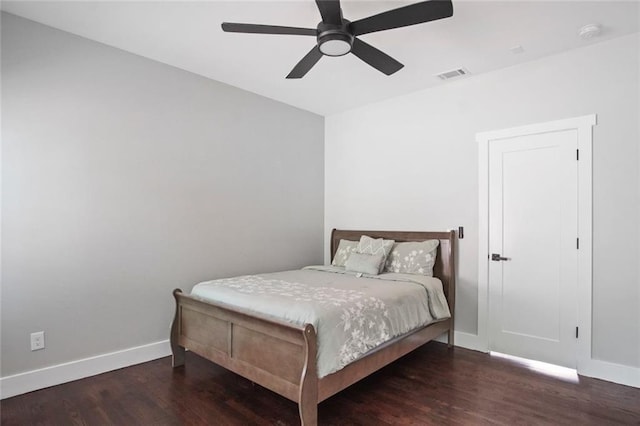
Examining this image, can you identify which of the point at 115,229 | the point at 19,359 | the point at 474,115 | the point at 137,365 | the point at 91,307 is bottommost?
the point at 137,365

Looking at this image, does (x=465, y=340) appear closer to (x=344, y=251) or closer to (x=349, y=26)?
(x=344, y=251)

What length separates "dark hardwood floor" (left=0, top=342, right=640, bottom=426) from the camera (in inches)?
92.3

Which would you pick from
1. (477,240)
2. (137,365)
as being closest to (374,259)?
(477,240)

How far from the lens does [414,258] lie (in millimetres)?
3857

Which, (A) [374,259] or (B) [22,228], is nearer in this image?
(B) [22,228]

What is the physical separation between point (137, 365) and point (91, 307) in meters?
0.68

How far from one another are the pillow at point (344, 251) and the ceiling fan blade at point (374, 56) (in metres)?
2.23

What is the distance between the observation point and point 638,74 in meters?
2.92

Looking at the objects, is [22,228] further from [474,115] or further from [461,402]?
[474,115]

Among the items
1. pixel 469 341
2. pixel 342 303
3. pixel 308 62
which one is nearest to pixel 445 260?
pixel 469 341

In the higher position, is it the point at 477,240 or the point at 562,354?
the point at 477,240

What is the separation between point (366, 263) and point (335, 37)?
91.1 inches

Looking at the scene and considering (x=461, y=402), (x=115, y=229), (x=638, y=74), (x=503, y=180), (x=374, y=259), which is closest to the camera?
(x=461, y=402)

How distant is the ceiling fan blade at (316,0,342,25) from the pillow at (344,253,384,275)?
2.39m
